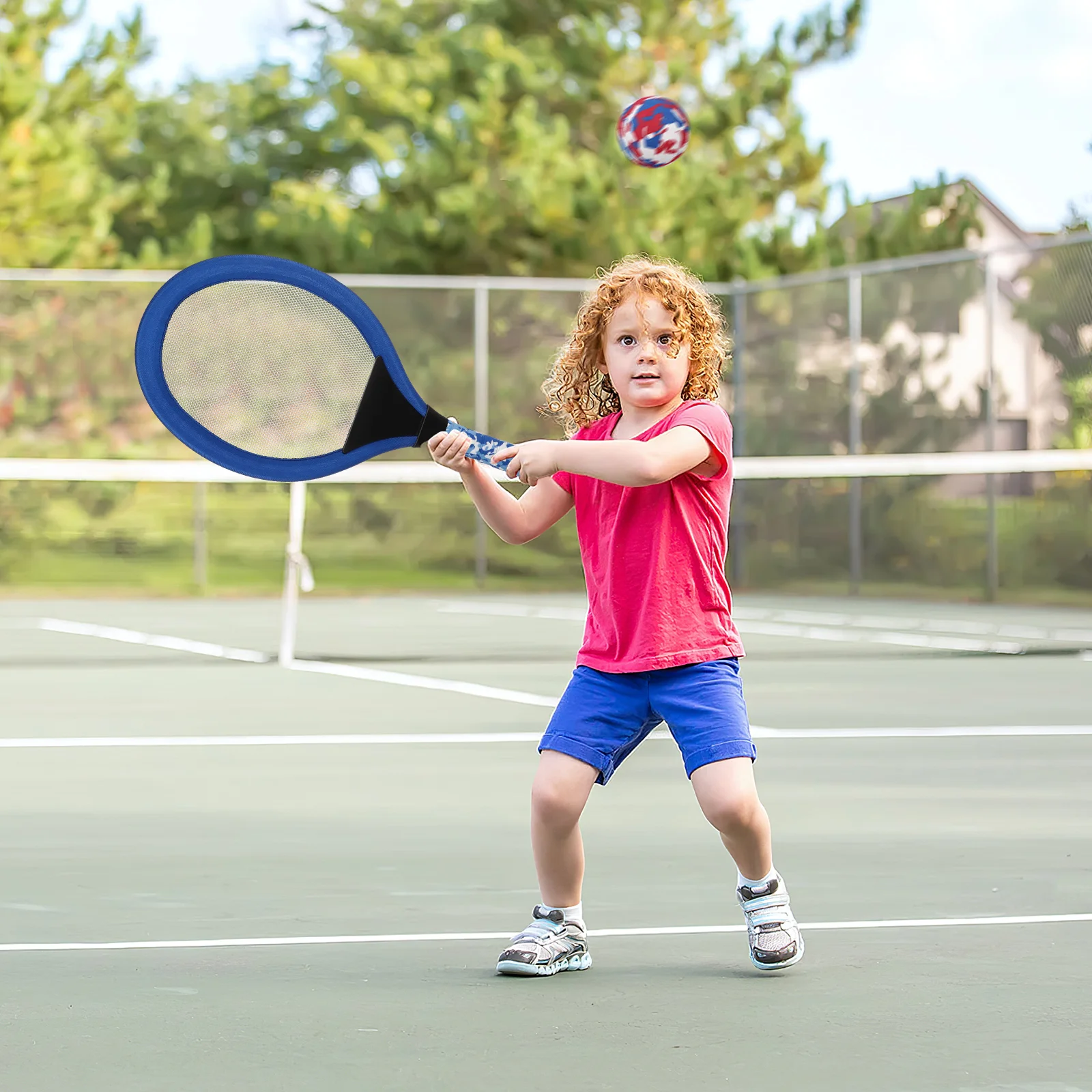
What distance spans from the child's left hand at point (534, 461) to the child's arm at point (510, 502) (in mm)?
124

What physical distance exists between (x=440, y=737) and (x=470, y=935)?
3443mm

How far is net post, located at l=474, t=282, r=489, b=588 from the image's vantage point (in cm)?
1891

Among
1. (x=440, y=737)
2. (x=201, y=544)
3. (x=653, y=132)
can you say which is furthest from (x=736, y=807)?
(x=201, y=544)

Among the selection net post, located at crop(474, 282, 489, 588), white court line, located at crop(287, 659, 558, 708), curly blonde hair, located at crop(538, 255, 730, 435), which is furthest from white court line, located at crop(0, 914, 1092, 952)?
net post, located at crop(474, 282, 489, 588)

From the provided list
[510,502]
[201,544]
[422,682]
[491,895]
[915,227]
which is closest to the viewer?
[510,502]

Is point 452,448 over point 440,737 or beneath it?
over

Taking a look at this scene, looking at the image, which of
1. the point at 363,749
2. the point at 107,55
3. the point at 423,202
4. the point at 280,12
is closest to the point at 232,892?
the point at 363,749

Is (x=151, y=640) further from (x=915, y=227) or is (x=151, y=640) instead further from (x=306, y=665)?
(x=915, y=227)

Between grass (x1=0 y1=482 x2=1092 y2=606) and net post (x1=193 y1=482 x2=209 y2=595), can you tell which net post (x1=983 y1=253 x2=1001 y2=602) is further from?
net post (x1=193 y1=482 x2=209 y2=595)

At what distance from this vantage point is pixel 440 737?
26.0 feet

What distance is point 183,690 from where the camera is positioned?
9.70 meters

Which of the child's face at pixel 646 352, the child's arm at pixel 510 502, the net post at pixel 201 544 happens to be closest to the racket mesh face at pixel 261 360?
the child's arm at pixel 510 502

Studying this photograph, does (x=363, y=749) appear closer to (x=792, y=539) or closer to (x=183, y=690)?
(x=183, y=690)

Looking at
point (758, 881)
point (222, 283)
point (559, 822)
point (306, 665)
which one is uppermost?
point (222, 283)
